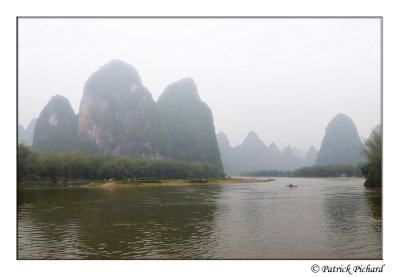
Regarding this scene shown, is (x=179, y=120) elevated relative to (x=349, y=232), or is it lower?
elevated

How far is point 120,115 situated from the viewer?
164250mm

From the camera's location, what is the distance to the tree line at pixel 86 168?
63.0 meters

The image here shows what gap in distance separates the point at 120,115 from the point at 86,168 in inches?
3390

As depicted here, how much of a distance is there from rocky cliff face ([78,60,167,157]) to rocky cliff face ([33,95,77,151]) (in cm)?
448

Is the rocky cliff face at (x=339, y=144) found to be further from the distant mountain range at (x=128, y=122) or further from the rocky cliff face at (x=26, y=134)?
the rocky cliff face at (x=26, y=134)

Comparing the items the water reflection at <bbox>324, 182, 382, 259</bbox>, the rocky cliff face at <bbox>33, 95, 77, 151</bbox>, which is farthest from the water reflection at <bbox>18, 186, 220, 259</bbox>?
the rocky cliff face at <bbox>33, 95, 77, 151</bbox>

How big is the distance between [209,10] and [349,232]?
13.2 metres

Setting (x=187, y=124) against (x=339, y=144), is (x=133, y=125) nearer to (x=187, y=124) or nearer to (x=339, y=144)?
(x=187, y=124)

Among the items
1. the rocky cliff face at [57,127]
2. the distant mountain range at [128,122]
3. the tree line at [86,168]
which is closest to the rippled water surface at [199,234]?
the tree line at [86,168]

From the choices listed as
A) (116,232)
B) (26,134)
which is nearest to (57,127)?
(26,134)

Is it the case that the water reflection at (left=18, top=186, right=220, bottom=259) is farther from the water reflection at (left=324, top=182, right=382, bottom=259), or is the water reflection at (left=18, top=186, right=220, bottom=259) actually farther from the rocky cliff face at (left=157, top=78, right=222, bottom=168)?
the rocky cliff face at (left=157, top=78, right=222, bottom=168)
